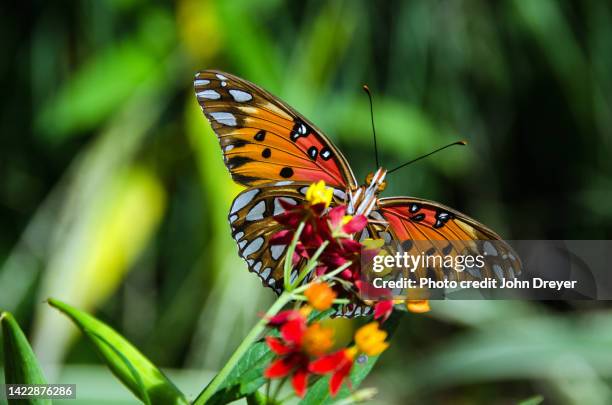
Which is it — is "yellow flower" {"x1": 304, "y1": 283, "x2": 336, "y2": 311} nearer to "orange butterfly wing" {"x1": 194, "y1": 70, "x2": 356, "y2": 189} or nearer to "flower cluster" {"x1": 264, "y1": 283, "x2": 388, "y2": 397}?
"flower cluster" {"x1": 264, "y1": 283, "x2": 388, "y2": 397}

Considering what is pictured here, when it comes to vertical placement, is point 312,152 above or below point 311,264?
above

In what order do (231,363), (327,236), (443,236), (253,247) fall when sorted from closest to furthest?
(231,363) < (327,236) < (443,236) < (253,247)

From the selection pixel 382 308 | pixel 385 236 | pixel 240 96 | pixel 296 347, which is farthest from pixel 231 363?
pixel 240 96

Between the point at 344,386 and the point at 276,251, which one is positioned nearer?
the point at 344,386

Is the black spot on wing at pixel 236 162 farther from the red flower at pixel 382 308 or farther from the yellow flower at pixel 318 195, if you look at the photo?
the red flower at pixel 382 308

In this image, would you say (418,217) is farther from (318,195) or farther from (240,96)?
(240,96)

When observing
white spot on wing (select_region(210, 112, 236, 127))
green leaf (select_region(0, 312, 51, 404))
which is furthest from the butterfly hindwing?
green leaf (select_region(0, 312, 51, 404))

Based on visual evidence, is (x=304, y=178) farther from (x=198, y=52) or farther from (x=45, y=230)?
(x=45, y=230)

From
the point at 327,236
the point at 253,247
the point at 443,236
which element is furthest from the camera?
the point at 253,247
